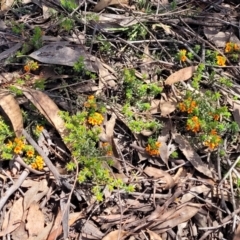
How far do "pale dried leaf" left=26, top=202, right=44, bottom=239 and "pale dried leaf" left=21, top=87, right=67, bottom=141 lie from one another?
54 centimetres

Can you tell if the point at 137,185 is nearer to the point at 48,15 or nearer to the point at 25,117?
the point at 25,117

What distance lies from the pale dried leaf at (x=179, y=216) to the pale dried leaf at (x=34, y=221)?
30.1 inches

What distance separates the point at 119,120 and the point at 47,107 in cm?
53

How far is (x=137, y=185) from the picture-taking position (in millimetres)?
2955

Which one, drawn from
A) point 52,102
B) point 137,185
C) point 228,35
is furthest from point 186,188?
point 228,35

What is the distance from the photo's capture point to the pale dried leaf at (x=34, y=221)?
2.79 meters

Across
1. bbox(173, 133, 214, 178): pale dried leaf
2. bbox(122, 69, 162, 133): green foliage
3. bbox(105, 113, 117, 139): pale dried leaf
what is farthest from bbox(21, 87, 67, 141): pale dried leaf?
bbox(173, 133, 214, 178): pale dried leaf

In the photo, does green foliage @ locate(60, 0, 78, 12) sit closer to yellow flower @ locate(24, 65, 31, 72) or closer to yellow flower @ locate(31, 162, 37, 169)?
yellow flower @ locate(24, 65, 31, 72)

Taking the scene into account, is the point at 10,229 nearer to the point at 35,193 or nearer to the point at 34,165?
the point at 35,193

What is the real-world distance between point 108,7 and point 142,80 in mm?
742

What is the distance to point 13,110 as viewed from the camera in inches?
117

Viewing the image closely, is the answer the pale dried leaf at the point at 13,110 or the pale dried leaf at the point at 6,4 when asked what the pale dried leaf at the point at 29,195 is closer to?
the pale dried leaf at the point at 13,110

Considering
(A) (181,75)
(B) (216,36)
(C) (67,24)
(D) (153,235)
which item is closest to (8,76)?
(C) (67,24)

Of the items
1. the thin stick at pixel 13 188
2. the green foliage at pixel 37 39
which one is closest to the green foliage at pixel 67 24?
the green foliage at pixel 37 39
